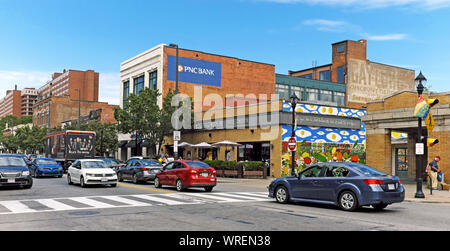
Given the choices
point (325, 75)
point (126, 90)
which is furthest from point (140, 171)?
point (325, 75)

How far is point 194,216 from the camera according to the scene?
11438 millimetres

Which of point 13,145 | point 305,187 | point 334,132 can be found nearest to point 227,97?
point 334,132

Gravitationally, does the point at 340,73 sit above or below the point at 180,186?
above

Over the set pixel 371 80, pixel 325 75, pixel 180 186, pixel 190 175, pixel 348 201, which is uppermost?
pixel 325 75

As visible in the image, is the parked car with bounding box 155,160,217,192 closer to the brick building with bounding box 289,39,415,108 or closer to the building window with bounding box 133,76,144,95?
the building window with bounding box 133,76,144,95

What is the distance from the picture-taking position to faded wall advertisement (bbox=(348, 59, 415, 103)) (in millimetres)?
72625

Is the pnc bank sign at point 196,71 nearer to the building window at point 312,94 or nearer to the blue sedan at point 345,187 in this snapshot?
the building window at point 312,94

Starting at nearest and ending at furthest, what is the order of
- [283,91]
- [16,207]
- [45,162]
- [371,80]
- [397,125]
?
[16,207] → [397,125] → [45,162] → [283,91] → [371,80]

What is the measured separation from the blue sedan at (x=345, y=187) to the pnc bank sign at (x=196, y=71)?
128ft

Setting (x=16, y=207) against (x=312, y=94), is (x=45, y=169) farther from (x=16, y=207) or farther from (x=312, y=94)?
(x=312, y=94)

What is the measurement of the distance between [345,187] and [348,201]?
436 mm

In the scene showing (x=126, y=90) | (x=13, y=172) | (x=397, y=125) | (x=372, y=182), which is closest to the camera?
(x=372, y=182)
